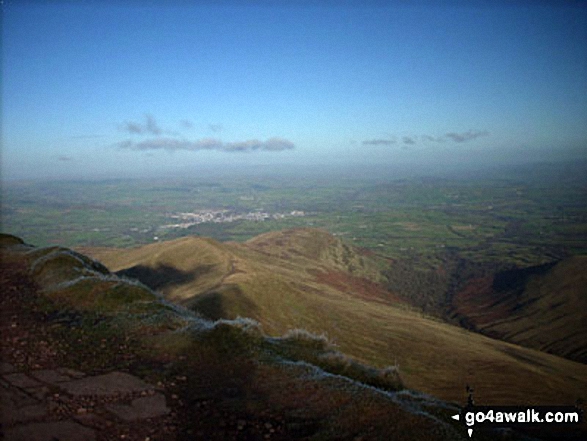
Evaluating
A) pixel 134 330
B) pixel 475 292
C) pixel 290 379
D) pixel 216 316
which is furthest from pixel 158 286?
pixel 475 292

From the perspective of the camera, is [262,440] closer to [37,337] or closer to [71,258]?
[37,337]

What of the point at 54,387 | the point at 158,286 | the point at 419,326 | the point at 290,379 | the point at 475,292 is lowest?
the point at 475,292

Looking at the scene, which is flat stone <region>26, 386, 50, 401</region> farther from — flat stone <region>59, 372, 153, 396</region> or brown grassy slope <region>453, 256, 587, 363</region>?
brown grassy slope <region>453, 256, 587, 363</region>

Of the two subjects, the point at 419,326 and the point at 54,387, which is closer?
the point at 54,387

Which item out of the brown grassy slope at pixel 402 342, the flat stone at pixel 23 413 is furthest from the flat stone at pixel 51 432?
the brown grassy slope at pixel 402 342

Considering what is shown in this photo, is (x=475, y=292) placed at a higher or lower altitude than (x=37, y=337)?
lower

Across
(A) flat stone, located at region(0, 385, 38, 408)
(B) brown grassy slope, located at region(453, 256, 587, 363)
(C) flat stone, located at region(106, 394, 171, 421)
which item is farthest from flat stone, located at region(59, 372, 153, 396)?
(B) brown grassy slope, located at region(453, 256, 587, 363)
